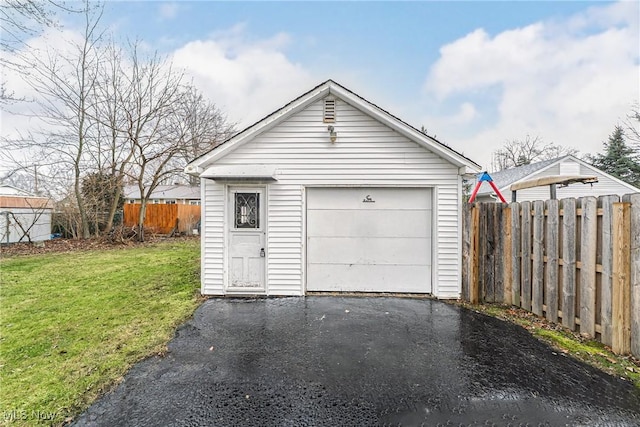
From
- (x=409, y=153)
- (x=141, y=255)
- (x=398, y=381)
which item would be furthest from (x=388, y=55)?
(x=141, y=255)

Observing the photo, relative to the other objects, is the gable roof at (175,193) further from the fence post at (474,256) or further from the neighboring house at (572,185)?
the fence post at (474,256)

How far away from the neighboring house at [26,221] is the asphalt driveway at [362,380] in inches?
553

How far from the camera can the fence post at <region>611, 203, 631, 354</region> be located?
360cm

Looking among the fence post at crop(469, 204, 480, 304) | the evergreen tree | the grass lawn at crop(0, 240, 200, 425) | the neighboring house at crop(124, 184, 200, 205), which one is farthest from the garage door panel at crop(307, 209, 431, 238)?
the neighboring house at crop(124, 184, 200, 205)

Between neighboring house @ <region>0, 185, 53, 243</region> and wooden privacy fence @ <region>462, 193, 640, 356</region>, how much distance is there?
17.6 m

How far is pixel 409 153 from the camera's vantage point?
6.29m

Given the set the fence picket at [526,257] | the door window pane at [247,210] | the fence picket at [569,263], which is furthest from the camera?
the door window pane at [247,210]

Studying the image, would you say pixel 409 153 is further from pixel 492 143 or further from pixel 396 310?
pixel 492 143

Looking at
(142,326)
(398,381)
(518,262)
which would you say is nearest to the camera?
(398,381)

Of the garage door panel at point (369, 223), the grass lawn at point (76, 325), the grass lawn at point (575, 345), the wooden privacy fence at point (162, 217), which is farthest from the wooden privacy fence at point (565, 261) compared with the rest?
the wooden privacy fence at point (162, 217)

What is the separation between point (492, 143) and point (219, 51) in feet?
109

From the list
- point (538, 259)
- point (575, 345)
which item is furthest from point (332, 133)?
point (575, 345)

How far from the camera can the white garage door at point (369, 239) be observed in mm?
6398

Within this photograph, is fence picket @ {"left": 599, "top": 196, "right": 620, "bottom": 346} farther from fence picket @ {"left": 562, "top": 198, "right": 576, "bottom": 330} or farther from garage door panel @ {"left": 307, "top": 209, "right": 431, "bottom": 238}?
garage door panel @ {"left": 307, "top": 209, "right": 431, "bottom": 238}
